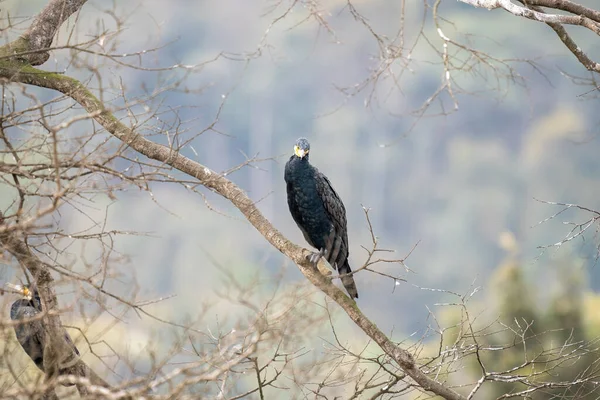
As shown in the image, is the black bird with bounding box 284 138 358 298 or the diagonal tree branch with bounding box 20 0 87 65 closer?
the diagonal tree branch with bounding box 20 0 87 65

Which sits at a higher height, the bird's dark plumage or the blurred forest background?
the blurred forest background

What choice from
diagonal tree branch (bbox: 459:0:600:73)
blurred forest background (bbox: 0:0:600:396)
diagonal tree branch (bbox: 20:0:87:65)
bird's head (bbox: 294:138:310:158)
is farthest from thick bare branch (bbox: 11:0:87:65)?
Answer: blurred forest background (bbox: 0:0:600:396)

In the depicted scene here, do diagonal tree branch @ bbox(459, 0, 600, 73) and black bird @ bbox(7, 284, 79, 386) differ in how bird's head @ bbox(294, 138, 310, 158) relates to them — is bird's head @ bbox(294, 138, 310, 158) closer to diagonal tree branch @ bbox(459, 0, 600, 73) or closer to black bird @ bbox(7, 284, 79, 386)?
diagonal tree branch @ bbox(459, 0, 600, 73)

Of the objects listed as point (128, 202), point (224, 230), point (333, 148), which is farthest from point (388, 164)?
point (128, 202)

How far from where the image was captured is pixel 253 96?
31016 millimetres

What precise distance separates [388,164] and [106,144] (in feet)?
91.1

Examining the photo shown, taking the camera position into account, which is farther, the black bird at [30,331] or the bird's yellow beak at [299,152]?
the bird's yellow beak at [299,152]

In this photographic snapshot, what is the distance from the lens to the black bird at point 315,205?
510 centimetres

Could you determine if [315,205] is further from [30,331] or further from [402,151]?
[402,151]

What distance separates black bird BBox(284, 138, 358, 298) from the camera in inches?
201

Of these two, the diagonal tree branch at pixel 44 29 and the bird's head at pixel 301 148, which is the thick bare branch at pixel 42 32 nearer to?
the diagonal tree branch at pixel 44 29

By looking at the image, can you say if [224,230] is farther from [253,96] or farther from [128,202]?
[253,96]

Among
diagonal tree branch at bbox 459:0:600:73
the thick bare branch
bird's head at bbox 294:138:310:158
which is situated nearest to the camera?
diagonal tree branch at bbox 459:0:600:73

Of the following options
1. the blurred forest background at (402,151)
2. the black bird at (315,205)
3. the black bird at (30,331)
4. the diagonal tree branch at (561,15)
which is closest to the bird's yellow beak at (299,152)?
the black bird at (315,205)
